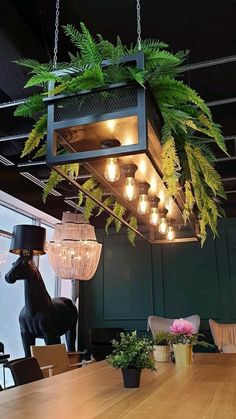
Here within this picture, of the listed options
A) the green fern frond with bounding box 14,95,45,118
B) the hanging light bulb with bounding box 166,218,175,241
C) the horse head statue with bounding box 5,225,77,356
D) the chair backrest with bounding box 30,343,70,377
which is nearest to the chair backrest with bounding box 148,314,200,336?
the horse head statue with bounding box 5,225,77,356

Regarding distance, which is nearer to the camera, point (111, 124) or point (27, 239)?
point (111, 124)

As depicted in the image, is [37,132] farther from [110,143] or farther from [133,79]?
[133,79]

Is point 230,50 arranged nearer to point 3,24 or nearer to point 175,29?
point 175,29

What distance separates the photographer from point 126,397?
1750 millimetres

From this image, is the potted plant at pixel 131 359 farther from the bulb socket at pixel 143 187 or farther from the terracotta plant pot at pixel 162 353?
the terracotta plant pot at pixel 162 353

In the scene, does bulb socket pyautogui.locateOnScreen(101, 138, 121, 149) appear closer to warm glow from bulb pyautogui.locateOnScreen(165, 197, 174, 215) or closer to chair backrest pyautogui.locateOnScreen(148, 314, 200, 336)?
warm glow from bulb pyautogui.locateOnScreen(165, 197, 174, 215)

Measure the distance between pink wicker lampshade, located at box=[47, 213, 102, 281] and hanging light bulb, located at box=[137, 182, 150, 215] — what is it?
1.76 meters

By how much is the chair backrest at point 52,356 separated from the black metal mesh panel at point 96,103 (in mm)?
2080

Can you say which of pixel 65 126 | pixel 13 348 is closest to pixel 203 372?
pixel 65 126

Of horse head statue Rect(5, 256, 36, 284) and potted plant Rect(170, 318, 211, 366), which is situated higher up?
horse head statue Rect(5, 256, 36, 284)

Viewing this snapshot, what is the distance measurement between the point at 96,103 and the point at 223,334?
491 cm

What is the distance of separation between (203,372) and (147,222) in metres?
1.23

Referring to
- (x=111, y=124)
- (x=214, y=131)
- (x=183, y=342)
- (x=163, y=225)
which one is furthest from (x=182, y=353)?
(x=111, y=124)

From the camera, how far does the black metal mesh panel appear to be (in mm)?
1651
